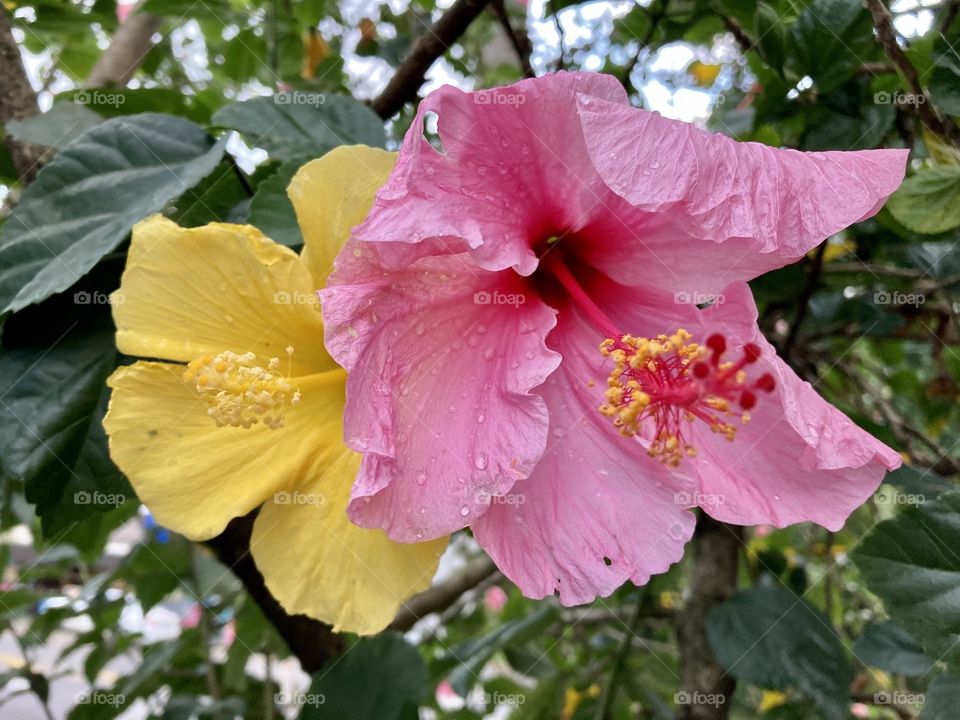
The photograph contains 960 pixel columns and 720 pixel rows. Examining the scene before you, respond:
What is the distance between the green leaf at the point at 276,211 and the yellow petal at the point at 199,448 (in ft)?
0.58

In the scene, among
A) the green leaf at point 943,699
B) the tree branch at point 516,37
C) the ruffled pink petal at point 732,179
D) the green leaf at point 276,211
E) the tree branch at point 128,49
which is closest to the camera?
the ruffled pink petal at point 732,179

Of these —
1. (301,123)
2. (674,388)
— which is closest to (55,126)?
(301,123)

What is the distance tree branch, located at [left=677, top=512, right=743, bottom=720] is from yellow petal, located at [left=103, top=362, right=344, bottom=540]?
75 cm

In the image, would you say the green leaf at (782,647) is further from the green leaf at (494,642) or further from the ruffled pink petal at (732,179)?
the ruffled pink petal at (732,179)

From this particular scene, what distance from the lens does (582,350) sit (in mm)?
728

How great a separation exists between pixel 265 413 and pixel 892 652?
878 mm

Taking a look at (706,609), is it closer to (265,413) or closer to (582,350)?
(582,350)

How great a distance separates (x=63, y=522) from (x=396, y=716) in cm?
48

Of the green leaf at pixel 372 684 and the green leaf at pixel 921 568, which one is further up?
the green leaf at pixel 921 568

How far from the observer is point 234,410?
629 millimetres

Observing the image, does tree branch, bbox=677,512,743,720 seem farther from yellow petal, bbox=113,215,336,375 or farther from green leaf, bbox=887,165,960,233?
yellow petal, bbox=113,215,336,375

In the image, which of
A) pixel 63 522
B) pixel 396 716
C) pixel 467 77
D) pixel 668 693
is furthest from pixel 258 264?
pixel 467 77

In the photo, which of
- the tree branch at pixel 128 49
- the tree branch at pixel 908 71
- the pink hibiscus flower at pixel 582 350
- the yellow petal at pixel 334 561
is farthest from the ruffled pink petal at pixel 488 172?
the tree branch at pixel 128 49

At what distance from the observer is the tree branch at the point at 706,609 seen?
114cm
